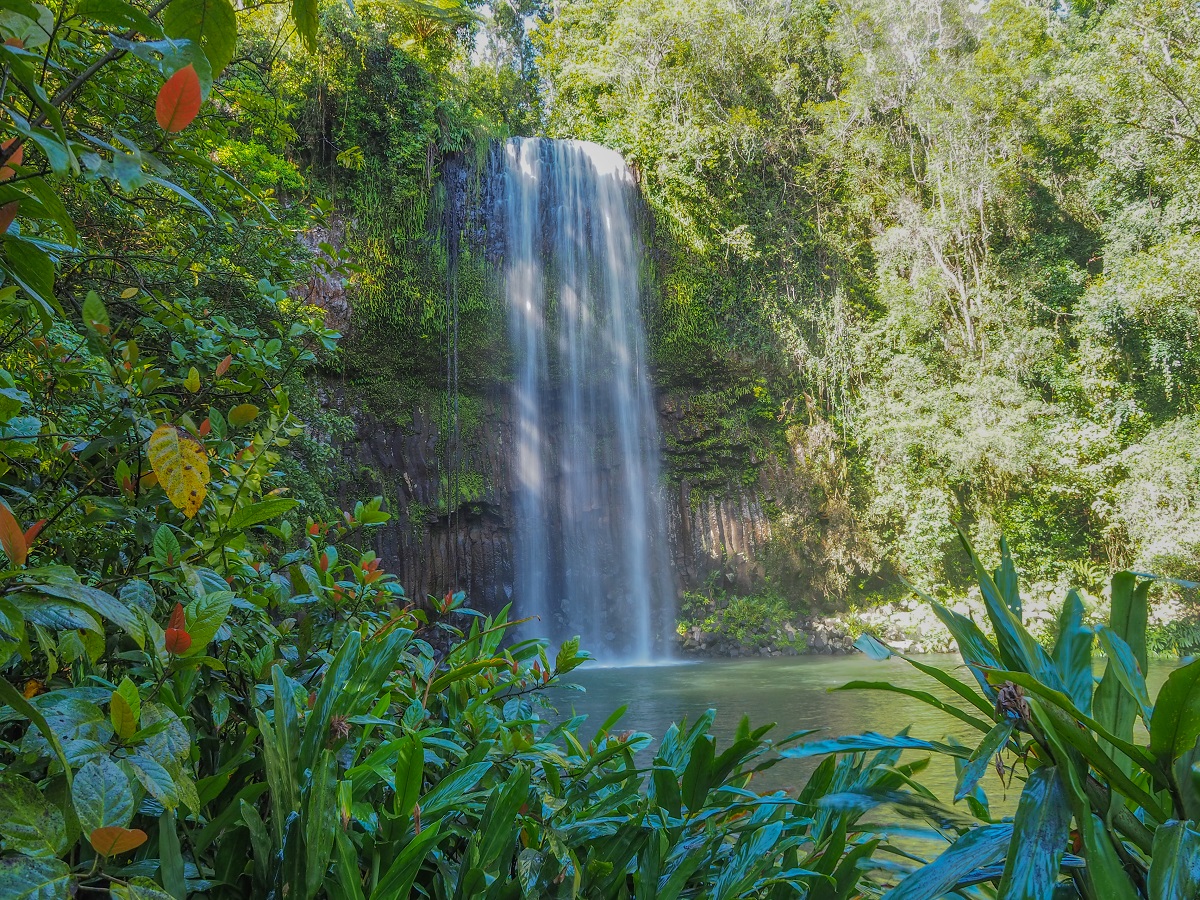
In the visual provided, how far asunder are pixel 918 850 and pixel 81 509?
3469 mm

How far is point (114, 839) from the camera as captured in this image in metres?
0.53

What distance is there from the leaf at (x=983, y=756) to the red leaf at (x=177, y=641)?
31.7 inches

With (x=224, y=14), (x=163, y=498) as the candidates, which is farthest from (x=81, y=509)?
(x=224, y=14)

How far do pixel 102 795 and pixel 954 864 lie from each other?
747 mm

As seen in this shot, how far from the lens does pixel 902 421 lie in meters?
12.3

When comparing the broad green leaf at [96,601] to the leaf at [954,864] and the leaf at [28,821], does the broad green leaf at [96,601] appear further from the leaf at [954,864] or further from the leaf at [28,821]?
the leaf at [954,864]

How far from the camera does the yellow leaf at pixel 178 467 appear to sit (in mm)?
686

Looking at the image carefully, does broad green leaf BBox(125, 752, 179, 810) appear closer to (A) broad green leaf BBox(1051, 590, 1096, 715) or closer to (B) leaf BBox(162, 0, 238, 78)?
(B) leaf BBox(162, 0, 238, 78)

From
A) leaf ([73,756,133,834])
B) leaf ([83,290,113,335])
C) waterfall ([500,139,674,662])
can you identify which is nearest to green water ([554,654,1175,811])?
waterfall ([500,139,674,662])

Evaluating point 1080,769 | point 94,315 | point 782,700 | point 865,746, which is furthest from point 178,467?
point 782,700

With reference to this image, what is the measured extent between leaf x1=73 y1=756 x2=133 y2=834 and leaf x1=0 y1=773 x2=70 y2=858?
16 millimetres

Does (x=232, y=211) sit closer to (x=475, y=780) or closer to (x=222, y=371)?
(x=222, y=371)

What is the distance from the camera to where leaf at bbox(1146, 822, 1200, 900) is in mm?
560

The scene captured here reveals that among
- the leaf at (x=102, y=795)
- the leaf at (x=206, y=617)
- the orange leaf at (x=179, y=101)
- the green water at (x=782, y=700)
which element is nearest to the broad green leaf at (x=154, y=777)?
the leaf at (x=102, y=795)
